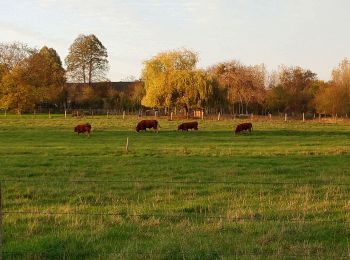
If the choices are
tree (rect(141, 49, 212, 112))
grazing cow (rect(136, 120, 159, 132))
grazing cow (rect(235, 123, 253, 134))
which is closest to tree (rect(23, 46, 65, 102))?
tree (rect(141, 49, 212, 112))

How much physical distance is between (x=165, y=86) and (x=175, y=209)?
52018 mm

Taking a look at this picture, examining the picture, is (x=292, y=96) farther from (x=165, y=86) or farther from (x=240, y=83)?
(x=165, y=86)

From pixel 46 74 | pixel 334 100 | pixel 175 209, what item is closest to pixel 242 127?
pixel 175 209

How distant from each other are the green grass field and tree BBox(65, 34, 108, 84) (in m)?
66.4

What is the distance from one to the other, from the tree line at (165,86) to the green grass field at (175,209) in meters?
41.9

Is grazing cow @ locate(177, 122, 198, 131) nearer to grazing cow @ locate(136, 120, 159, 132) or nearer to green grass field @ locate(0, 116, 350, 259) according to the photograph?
grazing cow @ locate(136, 120, 159, 132)

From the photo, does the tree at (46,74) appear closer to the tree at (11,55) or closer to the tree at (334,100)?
the tree at (11,55)

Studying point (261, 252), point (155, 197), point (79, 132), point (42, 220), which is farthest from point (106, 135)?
point (261, 252)

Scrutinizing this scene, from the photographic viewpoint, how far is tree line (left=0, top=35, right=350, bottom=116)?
200ft

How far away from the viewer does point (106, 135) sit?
32.6 metres

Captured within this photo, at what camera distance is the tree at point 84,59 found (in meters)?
83.4

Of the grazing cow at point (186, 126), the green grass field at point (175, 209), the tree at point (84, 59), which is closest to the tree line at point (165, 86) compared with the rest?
the tree at point (84, 59)

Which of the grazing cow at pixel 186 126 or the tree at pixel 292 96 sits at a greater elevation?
the tree at pixel 292 96

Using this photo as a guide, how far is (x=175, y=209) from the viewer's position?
9344 mm
